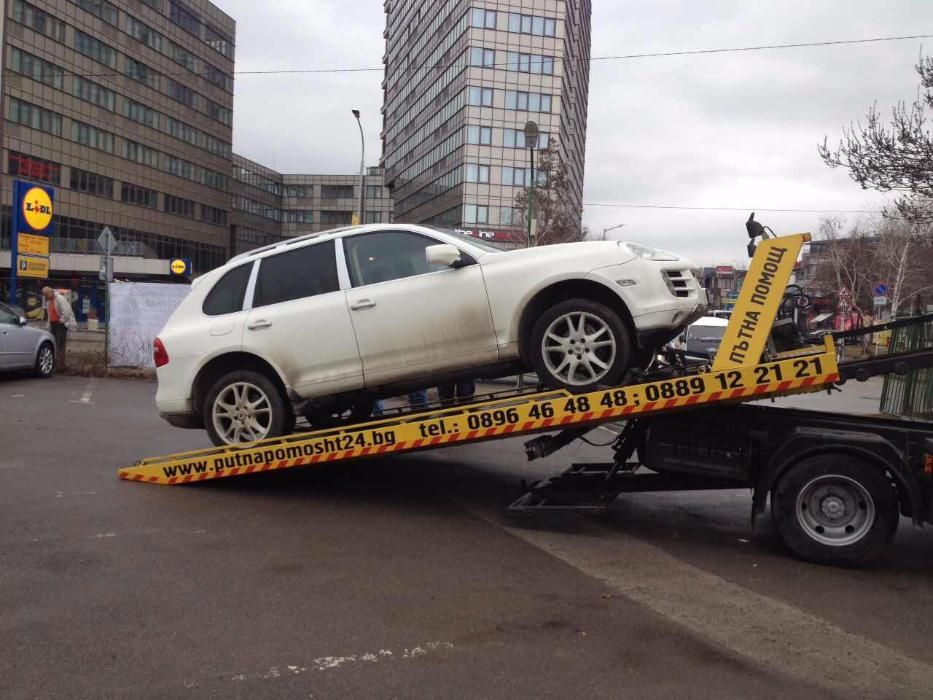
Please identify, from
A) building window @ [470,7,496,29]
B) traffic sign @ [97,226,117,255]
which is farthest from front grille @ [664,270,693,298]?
building window @ [470,7,496,29]

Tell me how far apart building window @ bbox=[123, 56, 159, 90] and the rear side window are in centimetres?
7546

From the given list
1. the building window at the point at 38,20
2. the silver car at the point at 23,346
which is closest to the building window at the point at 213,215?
the building window at the point at 38,20

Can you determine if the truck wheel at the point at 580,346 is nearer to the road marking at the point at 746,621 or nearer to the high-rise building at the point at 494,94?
the road marking at the point at 746,621

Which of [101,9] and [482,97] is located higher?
[101,9]

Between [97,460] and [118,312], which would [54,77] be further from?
[97,460]

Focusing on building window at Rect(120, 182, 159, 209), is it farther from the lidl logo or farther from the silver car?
the silver car

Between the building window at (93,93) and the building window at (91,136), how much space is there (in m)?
2.14

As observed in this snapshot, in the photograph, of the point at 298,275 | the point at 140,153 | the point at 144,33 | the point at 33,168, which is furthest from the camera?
the point at 140,153

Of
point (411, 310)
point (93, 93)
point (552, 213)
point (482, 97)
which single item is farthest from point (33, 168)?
point (411, 310)

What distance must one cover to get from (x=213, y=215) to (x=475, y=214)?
32.4 m

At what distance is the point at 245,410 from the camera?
7.16m

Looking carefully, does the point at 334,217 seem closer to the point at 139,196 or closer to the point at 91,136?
the point at 139,196

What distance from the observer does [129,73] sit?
74.1 m

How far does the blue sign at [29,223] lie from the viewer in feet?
65.3
